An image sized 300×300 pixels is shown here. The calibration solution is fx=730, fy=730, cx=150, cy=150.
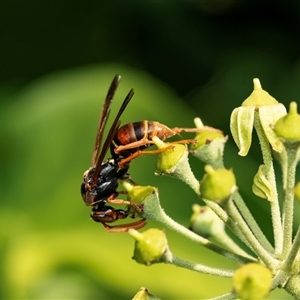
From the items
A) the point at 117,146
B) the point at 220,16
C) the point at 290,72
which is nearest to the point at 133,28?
the point at 220,16

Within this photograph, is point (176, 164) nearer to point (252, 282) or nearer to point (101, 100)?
point (252, 282)

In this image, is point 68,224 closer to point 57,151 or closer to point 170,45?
point 57,151

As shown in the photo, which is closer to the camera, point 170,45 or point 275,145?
point 275,145

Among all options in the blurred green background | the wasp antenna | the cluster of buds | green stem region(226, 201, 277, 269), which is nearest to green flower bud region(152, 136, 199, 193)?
the cluster of buds

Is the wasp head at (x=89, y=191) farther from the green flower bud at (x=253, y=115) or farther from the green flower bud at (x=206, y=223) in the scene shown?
the green flower bud at (x=253, y=115)

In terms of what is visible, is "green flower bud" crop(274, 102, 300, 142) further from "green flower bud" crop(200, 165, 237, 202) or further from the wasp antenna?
the wasp antenna

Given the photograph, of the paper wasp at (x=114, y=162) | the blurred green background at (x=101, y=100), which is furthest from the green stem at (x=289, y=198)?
the blurred green background at (x=101, y=100)
